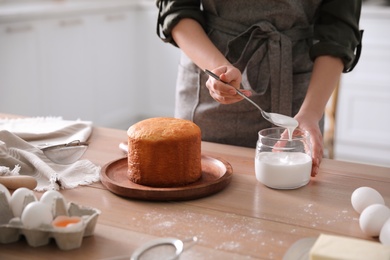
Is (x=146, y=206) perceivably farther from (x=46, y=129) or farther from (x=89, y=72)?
(x=89, y=72)

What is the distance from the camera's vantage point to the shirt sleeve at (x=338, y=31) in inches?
63.2

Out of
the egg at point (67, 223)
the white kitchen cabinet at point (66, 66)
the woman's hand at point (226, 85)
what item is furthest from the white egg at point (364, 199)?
the white kitchen cabinet at point (66, 66)

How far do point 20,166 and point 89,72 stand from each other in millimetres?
2814

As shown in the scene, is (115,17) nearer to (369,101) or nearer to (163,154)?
(369,101)

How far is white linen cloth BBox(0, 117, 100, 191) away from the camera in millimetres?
1290

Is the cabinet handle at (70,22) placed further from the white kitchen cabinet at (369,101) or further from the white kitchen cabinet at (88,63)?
the white kitchen cabinet at (369,101)

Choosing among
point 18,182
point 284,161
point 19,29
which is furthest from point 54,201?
point 19,29

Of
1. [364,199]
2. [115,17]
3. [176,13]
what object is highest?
[176,13]

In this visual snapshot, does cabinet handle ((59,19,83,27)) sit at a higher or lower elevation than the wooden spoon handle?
lower

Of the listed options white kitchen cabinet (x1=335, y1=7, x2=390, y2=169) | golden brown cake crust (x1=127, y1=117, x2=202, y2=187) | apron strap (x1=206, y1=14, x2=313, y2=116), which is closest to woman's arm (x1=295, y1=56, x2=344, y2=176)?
apron strap (x1=206, y1=14, x2=313, y2=116)

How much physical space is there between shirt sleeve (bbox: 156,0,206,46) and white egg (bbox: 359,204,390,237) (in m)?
0.83

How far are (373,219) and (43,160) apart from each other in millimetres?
711

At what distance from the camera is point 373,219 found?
1039 mm

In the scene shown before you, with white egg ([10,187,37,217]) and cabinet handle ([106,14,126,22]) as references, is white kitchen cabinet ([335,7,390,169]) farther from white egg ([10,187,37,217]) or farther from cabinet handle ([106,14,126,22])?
white egg ([10,187,37,217])
